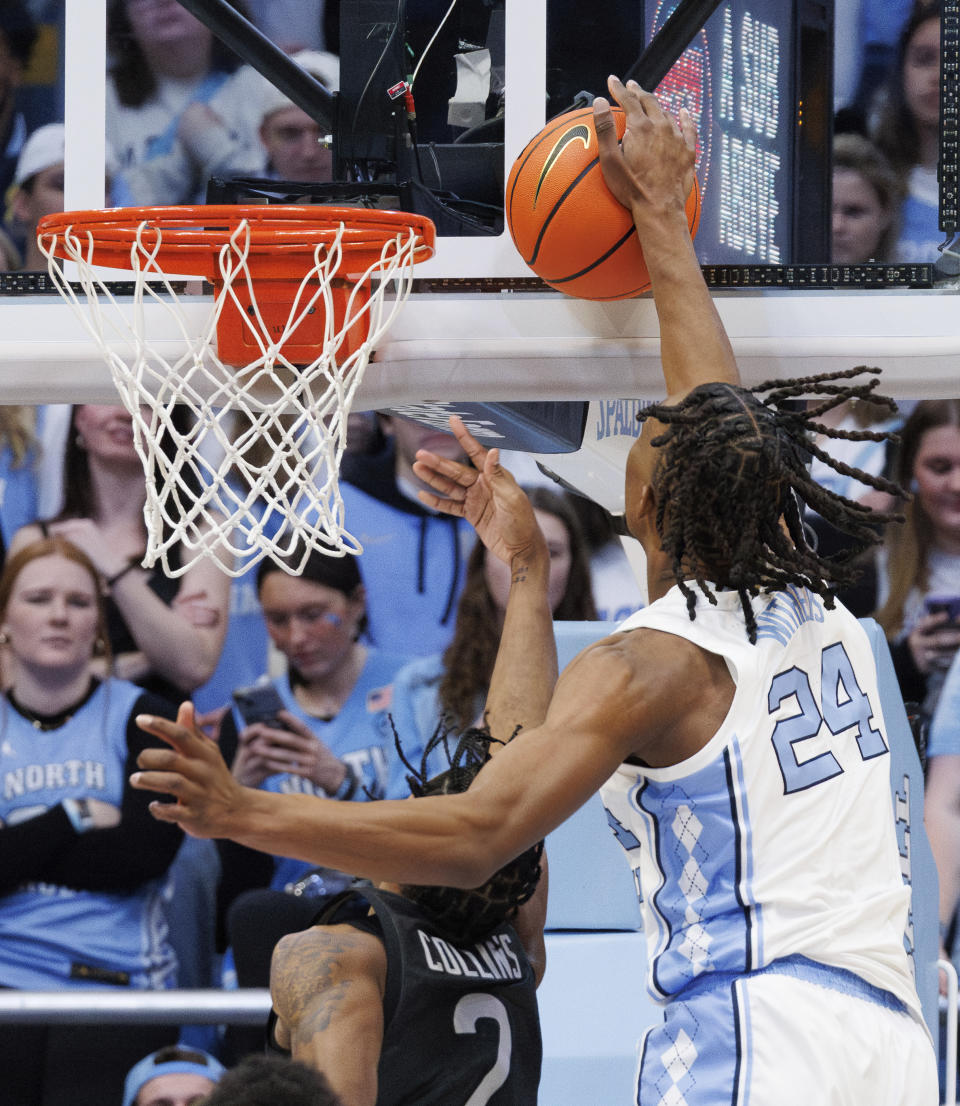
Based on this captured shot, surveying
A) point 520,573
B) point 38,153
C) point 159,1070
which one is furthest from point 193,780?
point 38,153

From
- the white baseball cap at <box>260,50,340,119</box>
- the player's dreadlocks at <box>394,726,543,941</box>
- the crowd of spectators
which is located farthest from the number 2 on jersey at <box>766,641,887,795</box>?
the crowd of spectators

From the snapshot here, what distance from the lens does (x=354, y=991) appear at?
6.64 feet

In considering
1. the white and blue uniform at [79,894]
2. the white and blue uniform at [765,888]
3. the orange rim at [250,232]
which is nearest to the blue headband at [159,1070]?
the white and blue uniform at [79,894]

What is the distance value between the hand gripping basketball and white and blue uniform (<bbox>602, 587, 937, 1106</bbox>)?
0.84m

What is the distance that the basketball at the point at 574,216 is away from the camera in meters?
2.44

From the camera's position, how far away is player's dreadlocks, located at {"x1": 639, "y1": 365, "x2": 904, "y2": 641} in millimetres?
1911

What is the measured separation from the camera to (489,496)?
269 cm

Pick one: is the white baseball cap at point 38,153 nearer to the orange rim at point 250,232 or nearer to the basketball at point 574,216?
the orange rim at point 250,232

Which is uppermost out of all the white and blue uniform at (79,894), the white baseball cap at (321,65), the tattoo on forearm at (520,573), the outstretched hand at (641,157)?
the white baseball cap at (321,65)

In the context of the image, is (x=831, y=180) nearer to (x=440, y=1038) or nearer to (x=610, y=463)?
(x=610, y=463)

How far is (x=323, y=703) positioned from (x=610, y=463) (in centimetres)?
264

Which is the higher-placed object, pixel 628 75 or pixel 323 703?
pixel 628 75

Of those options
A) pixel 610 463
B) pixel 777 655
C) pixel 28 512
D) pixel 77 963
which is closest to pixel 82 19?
pixel 610 463

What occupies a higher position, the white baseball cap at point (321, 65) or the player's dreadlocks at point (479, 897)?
the white baseball cap at point (321, 65)
